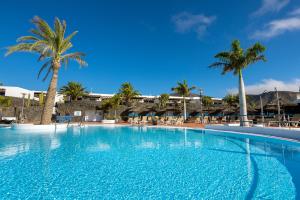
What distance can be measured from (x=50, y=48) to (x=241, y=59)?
18.6 meters

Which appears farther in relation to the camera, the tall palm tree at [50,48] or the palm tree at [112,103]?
the palm tree at [112,103]

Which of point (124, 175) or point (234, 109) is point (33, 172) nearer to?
point (124, 175)

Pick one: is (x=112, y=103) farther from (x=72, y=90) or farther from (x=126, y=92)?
(x=72, y=90)

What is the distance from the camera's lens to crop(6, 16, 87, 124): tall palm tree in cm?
1588

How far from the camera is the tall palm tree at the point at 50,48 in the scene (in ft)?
52.1

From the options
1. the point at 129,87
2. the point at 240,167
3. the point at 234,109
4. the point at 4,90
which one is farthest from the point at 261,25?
the point at 4,90

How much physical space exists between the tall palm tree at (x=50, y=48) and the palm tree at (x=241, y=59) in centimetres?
1501

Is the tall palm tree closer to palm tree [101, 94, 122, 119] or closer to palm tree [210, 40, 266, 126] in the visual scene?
palm tree [101, 94, 122, 119]

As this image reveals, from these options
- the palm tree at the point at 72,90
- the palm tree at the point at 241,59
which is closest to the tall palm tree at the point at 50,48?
the palm tree at the point at 241,59

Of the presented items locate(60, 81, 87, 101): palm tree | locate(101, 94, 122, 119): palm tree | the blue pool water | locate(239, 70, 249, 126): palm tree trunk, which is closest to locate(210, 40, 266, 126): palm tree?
locate(239, 70, 249, 126): palm tree trunk

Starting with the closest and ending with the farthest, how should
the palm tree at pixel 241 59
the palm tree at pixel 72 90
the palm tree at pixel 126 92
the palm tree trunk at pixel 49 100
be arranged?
the palm tree at pixel 241 59
the palm tree trunk at pixel 49 100
the palm tree at pixel 126 92
the palm tree at pixel 72 90

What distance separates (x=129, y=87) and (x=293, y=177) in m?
34.7

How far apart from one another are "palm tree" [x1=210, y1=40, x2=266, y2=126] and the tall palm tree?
15.0 m

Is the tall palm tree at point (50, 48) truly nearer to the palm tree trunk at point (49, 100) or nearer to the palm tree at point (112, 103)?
the palm tree trunk at point (49, 100)
